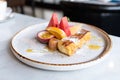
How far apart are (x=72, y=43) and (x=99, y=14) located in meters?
0.77

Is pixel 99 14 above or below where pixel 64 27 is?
below

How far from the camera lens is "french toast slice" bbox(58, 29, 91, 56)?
0.67 meters

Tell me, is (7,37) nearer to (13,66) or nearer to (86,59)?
(13,66)

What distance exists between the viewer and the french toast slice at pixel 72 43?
0.67 meters

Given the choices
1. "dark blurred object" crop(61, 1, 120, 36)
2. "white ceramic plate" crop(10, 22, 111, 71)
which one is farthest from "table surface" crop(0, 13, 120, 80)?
"dark blurred object" crop(61, 1, 120, 36)

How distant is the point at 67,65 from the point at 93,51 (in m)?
0.14

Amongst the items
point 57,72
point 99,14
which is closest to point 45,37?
point 57,72

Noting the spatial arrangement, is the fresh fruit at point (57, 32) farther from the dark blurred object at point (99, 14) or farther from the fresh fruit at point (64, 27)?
the dark blurred object at point (99, 14)

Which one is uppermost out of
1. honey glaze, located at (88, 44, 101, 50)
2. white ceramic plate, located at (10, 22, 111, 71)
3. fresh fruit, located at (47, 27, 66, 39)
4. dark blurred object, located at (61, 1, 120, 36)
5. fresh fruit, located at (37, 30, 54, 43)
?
fresh fruit, located at (47, 27, 66, 39)

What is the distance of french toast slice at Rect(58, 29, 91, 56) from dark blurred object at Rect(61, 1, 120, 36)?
67 cm

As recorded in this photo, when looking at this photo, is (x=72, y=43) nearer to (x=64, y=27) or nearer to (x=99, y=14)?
(x=64, y=27)

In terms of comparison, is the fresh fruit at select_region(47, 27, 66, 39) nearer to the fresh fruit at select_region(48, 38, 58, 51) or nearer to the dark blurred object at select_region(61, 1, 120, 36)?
the fresh fruit at select_region(48, 38, 58, 51)

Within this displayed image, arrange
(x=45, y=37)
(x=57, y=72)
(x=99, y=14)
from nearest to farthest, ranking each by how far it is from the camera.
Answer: (x=57, y=72) < (x=45, y=37) < (x=99, y=14)

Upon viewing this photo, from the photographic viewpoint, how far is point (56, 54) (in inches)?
27.3
